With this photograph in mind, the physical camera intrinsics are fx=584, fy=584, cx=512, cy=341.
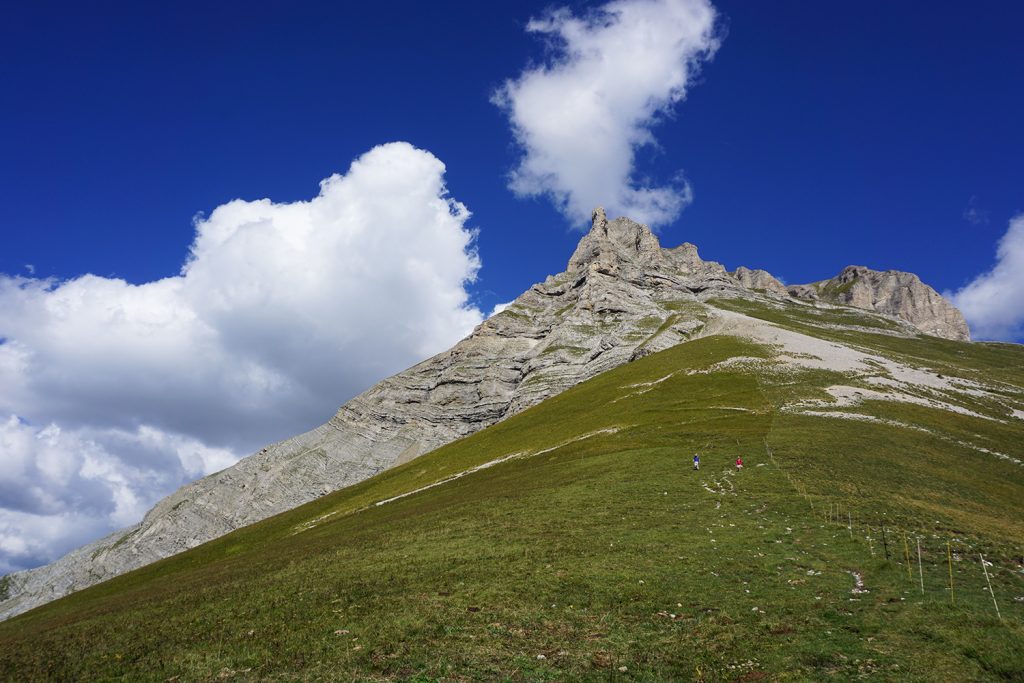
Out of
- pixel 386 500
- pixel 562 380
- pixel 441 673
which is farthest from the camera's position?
pixel 562 380

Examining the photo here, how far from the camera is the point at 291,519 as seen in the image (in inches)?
3969

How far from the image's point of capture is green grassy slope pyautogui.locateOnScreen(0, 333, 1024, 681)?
19.9 m

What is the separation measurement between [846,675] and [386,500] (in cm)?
7233

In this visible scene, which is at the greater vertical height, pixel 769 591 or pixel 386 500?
pixel 386 500

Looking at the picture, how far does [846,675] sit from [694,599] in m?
7.79

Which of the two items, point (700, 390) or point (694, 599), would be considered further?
point (700, 390)

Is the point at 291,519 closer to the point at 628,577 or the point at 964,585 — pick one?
the point at 628,577

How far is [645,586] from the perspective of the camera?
26.8m

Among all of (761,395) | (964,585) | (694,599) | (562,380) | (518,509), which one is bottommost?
(964,585)

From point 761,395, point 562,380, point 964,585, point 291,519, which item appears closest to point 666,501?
point 964,585

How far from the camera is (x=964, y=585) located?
2561 centimetres

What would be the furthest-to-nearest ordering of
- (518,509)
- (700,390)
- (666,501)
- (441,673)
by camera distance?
(700,390) → (518,509) → (666,501) → (441,673)

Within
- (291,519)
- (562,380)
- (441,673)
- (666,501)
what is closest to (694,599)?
(441,673)

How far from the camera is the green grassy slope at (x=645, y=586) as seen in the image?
782 inches
